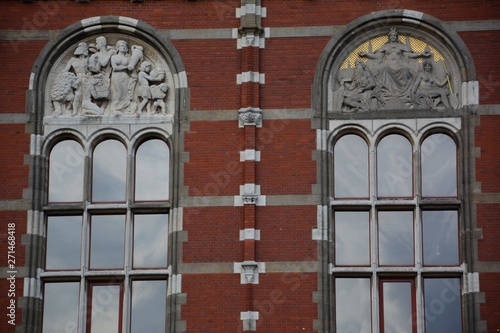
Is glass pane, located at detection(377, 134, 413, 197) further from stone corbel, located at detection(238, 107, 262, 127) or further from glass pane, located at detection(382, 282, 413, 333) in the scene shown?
stone corbel, located at detection(238, 107, 262, 127)

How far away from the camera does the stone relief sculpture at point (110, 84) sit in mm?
23641

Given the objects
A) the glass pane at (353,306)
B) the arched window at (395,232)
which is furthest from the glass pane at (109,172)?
the glass pane at (353,306)

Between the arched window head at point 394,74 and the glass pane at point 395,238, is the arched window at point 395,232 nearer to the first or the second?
the glass pane at point 395,238

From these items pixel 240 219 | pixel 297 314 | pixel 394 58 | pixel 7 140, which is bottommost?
pixel 297 314

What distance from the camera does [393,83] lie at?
2347 cm

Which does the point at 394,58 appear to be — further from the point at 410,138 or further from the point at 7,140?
the point at 7,140

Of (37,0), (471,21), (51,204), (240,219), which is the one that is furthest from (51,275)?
(471,21)

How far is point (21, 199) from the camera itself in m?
23.1

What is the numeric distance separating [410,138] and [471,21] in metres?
2.55

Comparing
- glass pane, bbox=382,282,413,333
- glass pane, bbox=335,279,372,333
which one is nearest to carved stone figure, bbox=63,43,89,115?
glass pane, bbox=335,279,372,333

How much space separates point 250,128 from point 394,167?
2.77 m

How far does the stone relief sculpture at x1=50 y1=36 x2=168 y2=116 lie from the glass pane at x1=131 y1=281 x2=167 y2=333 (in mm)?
3312

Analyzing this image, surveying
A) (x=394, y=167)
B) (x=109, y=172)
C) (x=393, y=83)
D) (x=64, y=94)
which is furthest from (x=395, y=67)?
(x=64, y=94)

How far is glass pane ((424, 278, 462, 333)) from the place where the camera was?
22.2 m
